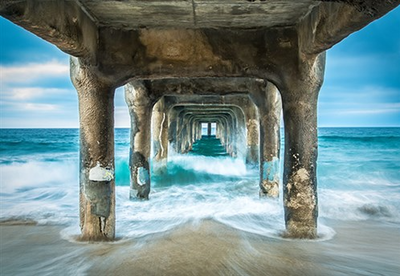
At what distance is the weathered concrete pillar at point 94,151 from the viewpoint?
4082 millimetres

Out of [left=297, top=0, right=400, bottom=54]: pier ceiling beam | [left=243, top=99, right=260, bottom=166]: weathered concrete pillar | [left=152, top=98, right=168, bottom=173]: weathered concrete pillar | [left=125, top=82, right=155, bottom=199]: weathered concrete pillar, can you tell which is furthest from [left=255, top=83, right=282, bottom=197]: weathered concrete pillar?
[left=243, top=99, right=260, bottom=166]: weathered concrete pillar

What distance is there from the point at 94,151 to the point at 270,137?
12.5 feet

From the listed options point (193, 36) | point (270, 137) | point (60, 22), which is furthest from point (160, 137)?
point (60, 22)

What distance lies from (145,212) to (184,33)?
11.6 feet

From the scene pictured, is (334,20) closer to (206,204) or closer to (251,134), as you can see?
(206,204)

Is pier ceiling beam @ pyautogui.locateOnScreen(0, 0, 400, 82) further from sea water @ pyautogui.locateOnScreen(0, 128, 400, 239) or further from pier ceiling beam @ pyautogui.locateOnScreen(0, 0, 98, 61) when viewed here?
sea water @ pyautogui.locateOnScreen(0, 128, 400, 239)

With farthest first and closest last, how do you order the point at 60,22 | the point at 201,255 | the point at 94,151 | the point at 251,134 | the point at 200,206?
Result: 1. the point at 251,134
2. the point at 200,206
3. the point at 94,151
4. the point at 201,255
5. the point at 60,22

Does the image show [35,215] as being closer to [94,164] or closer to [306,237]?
[94,164]

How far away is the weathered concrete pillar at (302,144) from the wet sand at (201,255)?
0.30m

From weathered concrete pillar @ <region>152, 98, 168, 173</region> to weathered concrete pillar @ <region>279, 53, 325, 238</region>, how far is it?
633 cm

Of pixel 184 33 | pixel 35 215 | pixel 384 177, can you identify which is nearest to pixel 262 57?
pixel 184 33

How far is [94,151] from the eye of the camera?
13.5 ft

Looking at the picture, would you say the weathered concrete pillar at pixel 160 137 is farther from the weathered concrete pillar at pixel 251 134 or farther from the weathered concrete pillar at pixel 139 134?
the weathered concrete pillar at pixel 139 134

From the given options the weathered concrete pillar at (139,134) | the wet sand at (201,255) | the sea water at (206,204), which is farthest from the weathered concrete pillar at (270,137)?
the weathered concrete pillar at (139,134)
